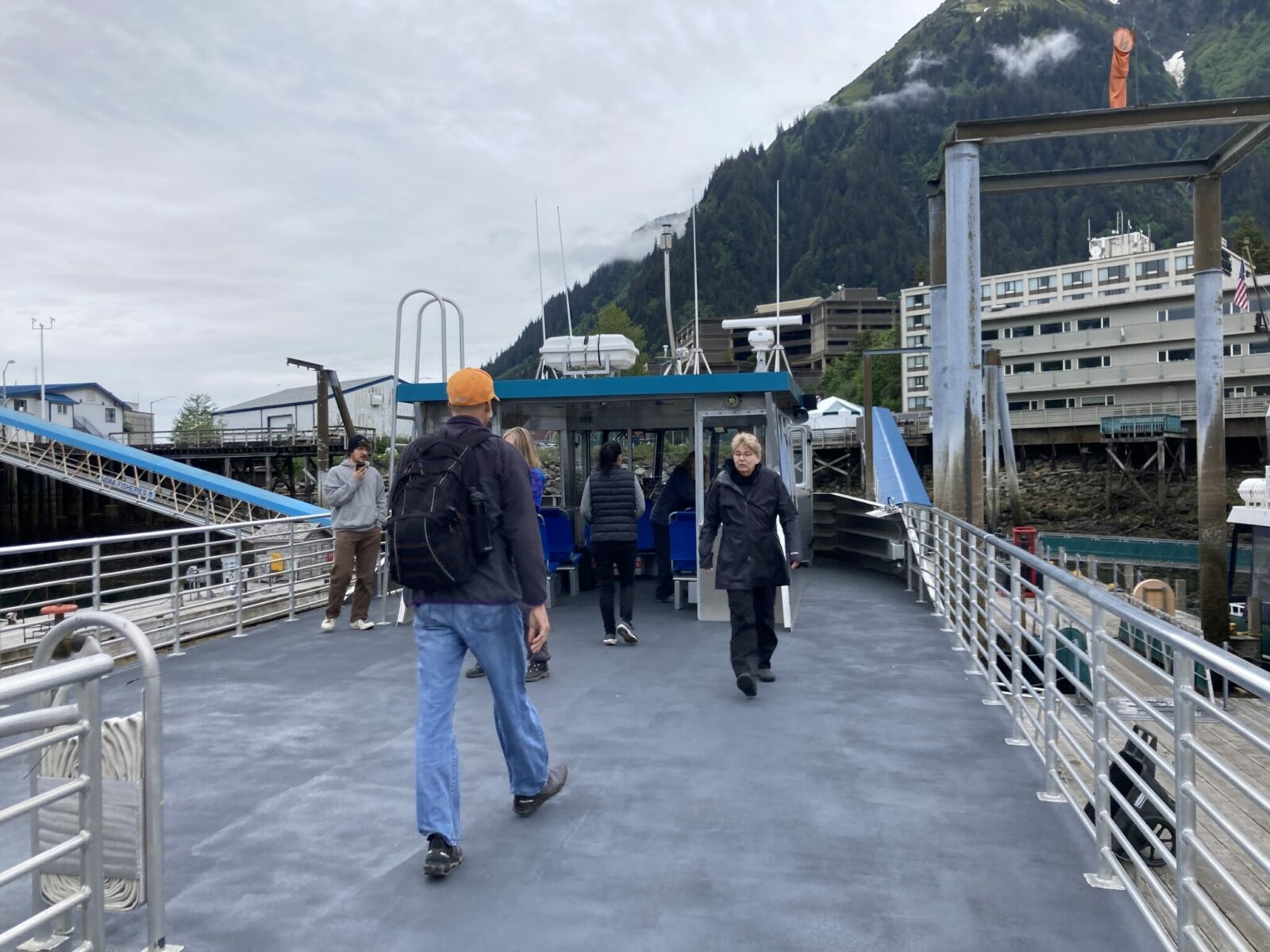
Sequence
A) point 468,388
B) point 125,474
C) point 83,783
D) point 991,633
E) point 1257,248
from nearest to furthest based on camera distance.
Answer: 1. point 83,783
2. point 468,388
3. point 991,633
4. point 125,474
5. point 1257,248

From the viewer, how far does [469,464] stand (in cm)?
365

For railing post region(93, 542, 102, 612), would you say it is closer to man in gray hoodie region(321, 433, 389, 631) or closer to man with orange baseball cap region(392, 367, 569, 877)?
man in gray hoodie region(321, 433, 389, 631)

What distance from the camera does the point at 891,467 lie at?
770 inches

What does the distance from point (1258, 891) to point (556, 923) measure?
27.5 feet

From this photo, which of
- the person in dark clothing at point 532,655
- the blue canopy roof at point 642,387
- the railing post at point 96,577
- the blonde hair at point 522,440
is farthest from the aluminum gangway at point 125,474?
the blonde hair at point 522,440

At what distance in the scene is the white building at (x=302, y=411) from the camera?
67750mm

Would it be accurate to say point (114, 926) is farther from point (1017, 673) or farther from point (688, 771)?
point (1017, 673)

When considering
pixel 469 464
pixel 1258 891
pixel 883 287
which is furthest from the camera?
pixel 883 287

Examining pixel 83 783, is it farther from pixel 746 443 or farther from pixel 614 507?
pixel 614 507

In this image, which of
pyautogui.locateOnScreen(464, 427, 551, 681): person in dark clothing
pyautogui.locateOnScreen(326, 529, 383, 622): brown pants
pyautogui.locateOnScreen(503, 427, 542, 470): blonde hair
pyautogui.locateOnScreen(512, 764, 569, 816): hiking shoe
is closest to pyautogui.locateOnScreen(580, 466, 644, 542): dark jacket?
pyautogui.locateOnScreen(464, 427, 551, 681): person in dark clothing

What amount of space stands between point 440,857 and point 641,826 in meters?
0.89

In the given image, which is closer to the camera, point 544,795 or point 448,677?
point 448,677

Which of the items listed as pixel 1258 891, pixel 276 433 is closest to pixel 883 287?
pixel 276 433

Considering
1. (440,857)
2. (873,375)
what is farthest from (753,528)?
(873,375)
